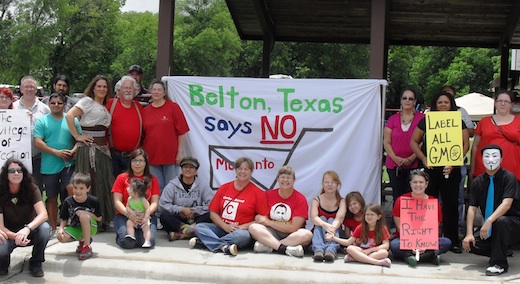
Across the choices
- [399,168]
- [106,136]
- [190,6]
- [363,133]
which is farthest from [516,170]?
[190,6]

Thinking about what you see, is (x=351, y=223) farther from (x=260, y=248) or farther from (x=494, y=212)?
(x=494, y=212)

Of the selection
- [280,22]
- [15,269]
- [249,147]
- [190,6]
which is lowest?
[15,269]

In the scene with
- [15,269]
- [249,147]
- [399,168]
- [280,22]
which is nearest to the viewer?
[15,269]

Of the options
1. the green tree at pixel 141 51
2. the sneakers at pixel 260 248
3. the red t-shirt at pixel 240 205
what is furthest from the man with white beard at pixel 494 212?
the green tree at pixel 141 51

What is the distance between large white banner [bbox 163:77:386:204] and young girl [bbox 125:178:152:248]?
1.12 meters

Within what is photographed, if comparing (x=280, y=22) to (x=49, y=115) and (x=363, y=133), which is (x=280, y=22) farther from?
(x=49, y=115)

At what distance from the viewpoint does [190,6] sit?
134 feet

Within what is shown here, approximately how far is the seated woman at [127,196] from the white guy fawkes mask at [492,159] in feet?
11.4

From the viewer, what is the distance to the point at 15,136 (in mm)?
6820

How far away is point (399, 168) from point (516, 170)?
48.5 inches

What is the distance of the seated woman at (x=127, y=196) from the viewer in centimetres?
666

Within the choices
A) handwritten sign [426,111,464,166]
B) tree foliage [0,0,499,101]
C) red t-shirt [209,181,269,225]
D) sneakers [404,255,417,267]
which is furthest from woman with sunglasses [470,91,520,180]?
tree foliage [0,0,499,101]

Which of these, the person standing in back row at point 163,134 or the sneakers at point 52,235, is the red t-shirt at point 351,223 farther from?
the sneakers at point 52,235

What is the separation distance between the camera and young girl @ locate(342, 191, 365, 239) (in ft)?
21.7
